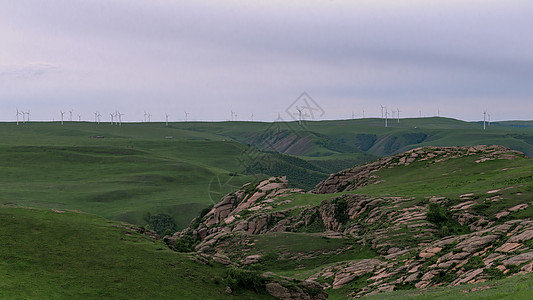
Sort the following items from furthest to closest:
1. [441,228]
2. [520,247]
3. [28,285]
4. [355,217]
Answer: [355,217] < [441,228] < [520,247] < [28,285]

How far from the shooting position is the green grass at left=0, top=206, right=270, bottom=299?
4444 centimetres

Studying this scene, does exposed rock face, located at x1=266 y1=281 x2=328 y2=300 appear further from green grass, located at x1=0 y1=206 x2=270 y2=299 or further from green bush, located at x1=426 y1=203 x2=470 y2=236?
green bush, located at x1=426 y1=203 x2=470 y2=236

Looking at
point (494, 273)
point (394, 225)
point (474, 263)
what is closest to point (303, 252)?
point (394, 225)

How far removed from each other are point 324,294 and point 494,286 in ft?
73.3

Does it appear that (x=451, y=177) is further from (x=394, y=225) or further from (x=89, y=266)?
(x=89, y=266)

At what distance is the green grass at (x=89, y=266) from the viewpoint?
44.4 metres

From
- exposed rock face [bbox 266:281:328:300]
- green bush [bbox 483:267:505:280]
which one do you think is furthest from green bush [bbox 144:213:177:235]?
green bush [bbox 483:267:505:280]

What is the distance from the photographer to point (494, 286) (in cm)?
3750

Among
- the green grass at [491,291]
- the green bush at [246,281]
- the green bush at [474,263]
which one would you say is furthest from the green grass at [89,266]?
the green bush at [474,263]

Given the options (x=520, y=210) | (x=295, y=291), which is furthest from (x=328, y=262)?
(x=520, y=210)

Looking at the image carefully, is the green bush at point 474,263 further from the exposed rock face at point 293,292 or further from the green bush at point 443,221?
the green bush at point 443,221

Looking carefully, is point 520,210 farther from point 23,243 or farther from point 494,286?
point 23,243

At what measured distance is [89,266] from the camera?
49.4 m

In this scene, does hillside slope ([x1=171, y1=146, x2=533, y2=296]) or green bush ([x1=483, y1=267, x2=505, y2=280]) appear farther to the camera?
hillside slope ([x1=171, y1=146, x2=533, y2=296])
